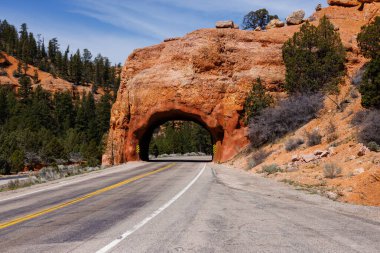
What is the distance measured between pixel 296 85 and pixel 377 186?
22.6 meters

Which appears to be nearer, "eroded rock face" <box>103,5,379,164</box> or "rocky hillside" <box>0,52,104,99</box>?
"eroded rock face" <box>103,5,379,164</box>

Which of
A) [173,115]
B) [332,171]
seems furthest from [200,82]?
[332,171]

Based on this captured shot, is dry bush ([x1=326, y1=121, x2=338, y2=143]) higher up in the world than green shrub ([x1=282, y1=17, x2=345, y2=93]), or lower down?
lower down

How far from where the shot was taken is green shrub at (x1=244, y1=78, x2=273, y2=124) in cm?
3534

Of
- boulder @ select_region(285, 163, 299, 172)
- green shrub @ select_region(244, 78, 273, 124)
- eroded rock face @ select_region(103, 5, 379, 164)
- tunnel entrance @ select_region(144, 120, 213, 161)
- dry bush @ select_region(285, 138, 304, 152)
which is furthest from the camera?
tunnel entrance @ select_region(144, 120, 213, 161)

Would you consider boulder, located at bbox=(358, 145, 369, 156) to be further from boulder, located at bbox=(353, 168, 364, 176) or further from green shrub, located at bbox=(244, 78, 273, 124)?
green shrub, located at bbox=(244, 78, 273, 124)

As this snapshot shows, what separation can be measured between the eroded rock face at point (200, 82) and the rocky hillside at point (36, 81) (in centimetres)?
8278

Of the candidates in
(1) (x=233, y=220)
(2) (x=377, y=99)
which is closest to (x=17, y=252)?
(1) (x=233, y=220)

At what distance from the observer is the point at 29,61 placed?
142125 millimetres

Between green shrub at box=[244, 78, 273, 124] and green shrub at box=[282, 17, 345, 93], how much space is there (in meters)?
2.87

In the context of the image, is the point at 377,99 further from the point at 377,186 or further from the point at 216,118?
the point at 216,118

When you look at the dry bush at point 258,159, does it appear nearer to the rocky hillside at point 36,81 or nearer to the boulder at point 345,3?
the boulder at point 345,3

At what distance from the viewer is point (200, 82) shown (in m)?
40.8

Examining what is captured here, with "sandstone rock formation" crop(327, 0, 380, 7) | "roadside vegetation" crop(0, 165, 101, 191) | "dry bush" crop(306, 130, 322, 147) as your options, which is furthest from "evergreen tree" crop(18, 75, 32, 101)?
"dry bush" crop(306, 130, 322, 147)
